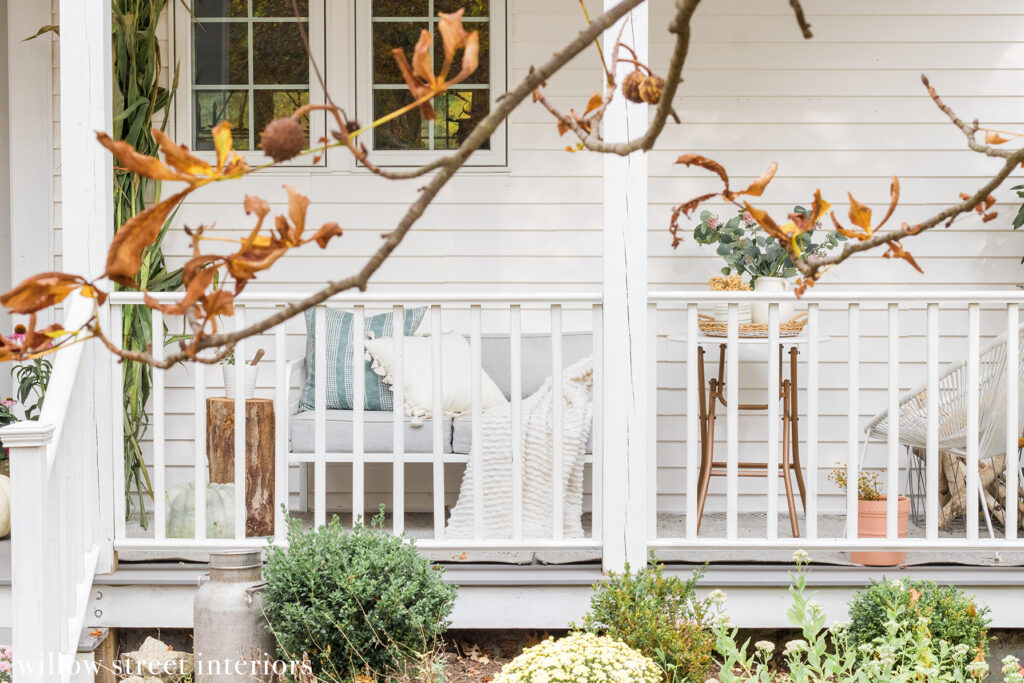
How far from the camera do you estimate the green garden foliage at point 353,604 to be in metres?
2.98

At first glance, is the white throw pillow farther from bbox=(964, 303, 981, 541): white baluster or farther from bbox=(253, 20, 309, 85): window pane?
bbox=(964, 303, 981, 541): white baluster

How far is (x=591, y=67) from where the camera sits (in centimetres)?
475

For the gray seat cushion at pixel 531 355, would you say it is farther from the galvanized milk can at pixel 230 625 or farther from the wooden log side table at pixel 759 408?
the galvanized milk can at pixel 230 625

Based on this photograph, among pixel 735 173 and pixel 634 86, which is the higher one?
pixel 735 173

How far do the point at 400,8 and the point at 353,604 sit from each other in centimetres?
300

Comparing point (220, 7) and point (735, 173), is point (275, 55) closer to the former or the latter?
point (220, 7)

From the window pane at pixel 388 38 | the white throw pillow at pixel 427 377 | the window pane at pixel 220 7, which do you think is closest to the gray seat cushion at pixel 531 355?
the white throw pillow at pixel 427 377

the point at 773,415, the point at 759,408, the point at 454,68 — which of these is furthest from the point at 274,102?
the point at 773,415

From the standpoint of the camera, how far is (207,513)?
386cm

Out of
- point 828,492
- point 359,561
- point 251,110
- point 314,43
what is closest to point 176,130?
point 251,110

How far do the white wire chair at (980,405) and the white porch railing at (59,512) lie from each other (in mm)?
2894

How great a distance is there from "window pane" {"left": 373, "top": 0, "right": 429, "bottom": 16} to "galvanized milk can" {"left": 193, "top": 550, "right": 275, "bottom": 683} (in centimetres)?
281

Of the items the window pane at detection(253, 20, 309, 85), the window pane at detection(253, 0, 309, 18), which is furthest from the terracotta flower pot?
the window pane at detection(253, 0, 309, 18)

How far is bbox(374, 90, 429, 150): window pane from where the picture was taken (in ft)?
15.9
